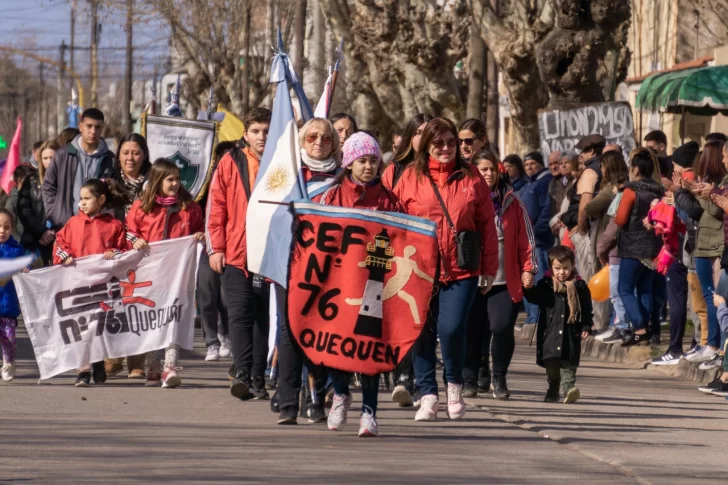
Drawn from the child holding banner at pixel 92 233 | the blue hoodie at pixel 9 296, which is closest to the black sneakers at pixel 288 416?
the child holding banner at pixel 92 233

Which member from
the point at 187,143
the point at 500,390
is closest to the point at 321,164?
the point at 500,390

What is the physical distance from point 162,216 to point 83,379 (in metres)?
1.39

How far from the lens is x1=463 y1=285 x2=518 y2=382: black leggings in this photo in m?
11.2

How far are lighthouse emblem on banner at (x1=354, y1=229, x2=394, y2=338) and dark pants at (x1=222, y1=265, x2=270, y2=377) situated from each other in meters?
1.59

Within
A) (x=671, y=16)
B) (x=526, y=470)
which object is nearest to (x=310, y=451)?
(x=526, y=470)

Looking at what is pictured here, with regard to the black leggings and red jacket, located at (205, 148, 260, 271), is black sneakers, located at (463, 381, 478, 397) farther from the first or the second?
red jacket, located at (205, 148, 260, 271)

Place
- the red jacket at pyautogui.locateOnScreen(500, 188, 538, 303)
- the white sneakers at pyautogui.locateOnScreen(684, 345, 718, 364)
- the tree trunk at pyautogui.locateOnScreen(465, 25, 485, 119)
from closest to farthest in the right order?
the red jacket at pyautogui.locateOnScreen(500, 188, 538, 303), the white sneakers at pyautogui.locateOnScreen(684, 345, 718, 364), the tree trunk at pyautogui.locateOnScreen(465, 25, 485, 119)

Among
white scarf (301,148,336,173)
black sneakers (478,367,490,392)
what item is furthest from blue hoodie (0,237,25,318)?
black sneakers (478,367,490,392)

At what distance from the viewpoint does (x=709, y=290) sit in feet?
42.2

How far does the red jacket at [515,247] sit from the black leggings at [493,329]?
12 cm

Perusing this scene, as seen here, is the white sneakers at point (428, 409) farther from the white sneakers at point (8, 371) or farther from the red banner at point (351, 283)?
the white sneakers at point (8, 371)

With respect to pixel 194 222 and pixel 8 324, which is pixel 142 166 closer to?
pixel 194 222

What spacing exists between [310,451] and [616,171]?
7.44 meters

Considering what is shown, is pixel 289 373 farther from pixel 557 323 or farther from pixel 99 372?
pixel 99 372
